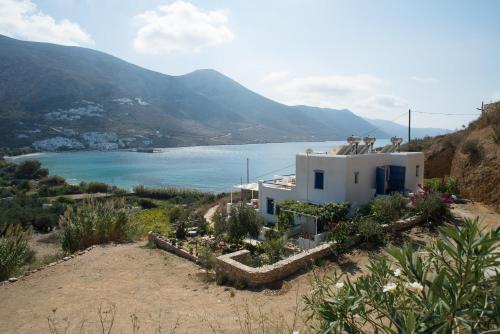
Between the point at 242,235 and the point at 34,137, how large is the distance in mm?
125481

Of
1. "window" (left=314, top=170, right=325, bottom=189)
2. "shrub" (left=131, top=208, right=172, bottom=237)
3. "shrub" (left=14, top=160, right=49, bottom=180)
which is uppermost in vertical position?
"window" (left=314, top=170, right=325, bottom=189)

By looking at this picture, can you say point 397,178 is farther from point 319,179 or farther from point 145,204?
point 145,204

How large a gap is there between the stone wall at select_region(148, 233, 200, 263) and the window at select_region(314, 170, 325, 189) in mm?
6911

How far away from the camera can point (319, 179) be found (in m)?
15.3

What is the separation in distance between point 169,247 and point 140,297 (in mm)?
4223

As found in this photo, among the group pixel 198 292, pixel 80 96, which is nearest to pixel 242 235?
pixel 198 292

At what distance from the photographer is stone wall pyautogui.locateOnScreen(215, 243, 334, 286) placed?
7.54 meters

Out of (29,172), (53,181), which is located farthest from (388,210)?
(29,172)

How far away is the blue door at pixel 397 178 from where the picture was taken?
16.3 meters

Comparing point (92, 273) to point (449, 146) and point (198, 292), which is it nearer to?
point (198, 292)

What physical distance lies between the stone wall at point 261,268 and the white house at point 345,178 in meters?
6.21

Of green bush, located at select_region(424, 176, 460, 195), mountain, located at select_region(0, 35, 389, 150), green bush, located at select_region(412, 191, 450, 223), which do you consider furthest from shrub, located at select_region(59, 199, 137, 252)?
mountain, located at select_region(0, 35, 389, 150)

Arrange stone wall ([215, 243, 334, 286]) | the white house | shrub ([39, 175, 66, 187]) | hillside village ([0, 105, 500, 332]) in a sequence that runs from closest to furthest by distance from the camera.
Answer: hillside village ([0, 105, 500, 332]), stone wall ([215, 243, 334, 286]), the white house, shrub ([39, 175, 66, 187])

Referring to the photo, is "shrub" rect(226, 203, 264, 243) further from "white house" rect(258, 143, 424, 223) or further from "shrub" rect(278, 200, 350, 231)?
"white house" rect(258, 143, 424, 223)
